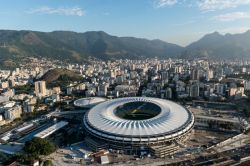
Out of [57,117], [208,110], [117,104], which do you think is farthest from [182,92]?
[57,117]

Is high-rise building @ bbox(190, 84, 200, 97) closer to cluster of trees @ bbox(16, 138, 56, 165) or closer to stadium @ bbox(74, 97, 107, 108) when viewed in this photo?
stadium @ bbox(74, 97, 107, 108)

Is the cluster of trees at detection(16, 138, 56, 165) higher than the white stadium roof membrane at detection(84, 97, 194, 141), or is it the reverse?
the white stadium roof membrane at detection(84, 97, 194, 141)

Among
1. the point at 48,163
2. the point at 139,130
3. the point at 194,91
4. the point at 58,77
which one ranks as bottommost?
the point at 48,163

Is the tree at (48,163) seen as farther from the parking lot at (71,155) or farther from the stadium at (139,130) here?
the stadium at (139,130)

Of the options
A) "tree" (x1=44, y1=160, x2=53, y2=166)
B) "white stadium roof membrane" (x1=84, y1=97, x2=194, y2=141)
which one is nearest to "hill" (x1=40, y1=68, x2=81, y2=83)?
"white stadium roof membrane" (x1=84, y1=97, x2=194, y2=141)

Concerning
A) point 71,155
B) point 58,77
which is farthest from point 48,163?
point 58,77

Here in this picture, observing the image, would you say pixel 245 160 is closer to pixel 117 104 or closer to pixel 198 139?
pixel 198 139

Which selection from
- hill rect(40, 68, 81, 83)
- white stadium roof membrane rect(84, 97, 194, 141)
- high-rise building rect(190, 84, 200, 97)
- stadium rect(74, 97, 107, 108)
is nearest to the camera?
white stadium roof membrane rect(84, 97, 194, 141)

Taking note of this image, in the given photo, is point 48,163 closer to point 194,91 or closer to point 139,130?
point 139,130
